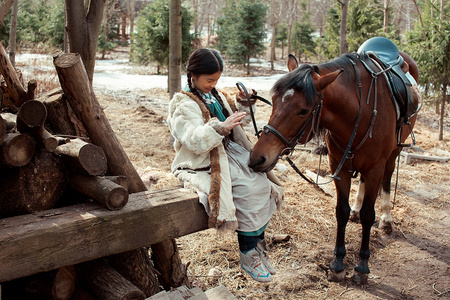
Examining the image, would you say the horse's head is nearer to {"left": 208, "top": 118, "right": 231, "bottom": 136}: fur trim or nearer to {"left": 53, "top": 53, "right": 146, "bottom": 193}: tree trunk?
{"left": 208, "top": 118, "right": 231, "bottom": 136}: fur trim

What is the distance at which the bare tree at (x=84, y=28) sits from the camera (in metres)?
4.05

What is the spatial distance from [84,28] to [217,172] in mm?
2690

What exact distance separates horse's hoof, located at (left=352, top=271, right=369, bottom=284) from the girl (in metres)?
1.28

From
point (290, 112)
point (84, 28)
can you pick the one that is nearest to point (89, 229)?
point (290, 112)

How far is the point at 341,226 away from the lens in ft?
11.7

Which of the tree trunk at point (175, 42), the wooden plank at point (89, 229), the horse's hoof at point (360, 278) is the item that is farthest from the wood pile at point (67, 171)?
the tree trunk at point (175, 42)

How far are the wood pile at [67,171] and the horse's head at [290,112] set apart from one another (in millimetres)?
912

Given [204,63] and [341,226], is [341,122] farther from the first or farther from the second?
[204,63]

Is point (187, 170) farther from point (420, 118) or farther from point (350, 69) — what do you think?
point (420, 118)

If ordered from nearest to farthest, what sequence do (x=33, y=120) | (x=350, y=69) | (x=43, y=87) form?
(x=33, y=120) < (x=350, y=69) < (x=43, y=87)

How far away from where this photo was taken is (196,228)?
2.38m

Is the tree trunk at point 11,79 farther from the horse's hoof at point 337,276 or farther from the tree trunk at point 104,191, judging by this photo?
the horse's hoof at point 337,276

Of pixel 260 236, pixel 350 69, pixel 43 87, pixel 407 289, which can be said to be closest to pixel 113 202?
pixel 260 236

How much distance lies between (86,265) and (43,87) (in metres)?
5.62
